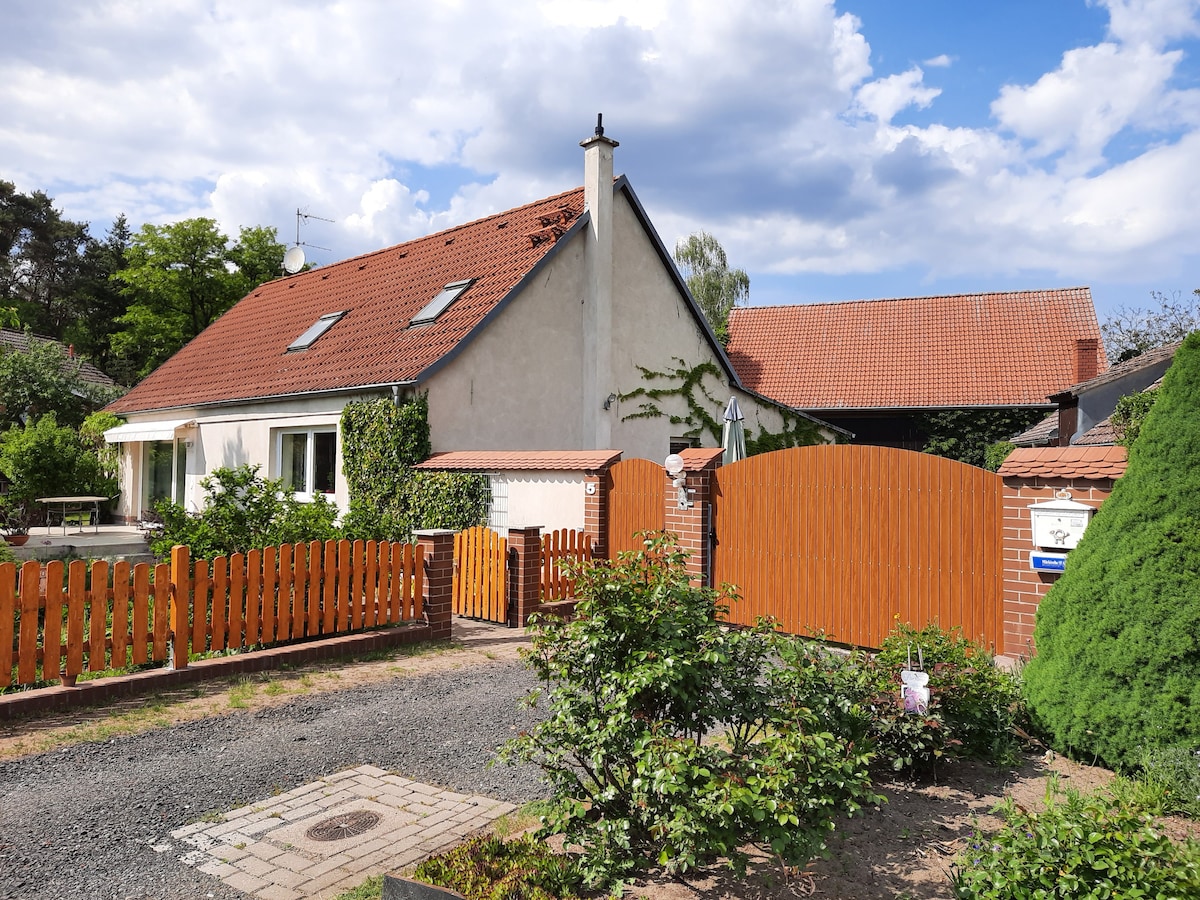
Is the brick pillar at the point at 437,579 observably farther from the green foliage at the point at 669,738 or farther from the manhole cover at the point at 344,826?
the green foliage at the point at 669,738

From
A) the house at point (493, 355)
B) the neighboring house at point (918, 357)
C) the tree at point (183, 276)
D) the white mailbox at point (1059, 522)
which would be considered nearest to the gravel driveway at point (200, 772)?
the white mailbox at point (1059, 522)

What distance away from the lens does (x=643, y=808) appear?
350cm

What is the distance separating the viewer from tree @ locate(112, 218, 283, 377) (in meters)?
36.9

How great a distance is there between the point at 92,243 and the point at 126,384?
11.8 m

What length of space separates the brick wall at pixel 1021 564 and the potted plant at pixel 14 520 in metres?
16.8

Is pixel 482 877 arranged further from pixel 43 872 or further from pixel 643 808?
pixel 43 872

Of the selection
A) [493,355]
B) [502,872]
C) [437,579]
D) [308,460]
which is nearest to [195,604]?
[437,579]

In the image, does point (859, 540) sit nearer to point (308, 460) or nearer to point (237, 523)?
point (237, 523)

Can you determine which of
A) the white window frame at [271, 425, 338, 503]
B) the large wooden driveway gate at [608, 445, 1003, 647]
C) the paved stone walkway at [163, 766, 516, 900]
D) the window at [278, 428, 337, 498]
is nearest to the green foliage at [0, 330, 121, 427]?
the white window frame at [271, 425, 338, 503]

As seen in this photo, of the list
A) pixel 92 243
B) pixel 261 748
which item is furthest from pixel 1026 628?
pixel 92 243

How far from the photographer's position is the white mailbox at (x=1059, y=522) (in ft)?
21.9

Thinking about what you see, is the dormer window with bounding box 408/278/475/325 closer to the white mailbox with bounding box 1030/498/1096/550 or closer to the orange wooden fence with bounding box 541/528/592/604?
the orange wooden fence with bounding box 541/528/592/604

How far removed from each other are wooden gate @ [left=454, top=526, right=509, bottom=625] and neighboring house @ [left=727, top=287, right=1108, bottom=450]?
19267 mm

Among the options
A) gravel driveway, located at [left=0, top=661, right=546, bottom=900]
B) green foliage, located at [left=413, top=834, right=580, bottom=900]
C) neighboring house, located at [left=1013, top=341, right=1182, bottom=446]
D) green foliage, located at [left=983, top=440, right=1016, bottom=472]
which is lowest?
gravel driveway, located at [left=0, top=661, right=546, bottom=900]
